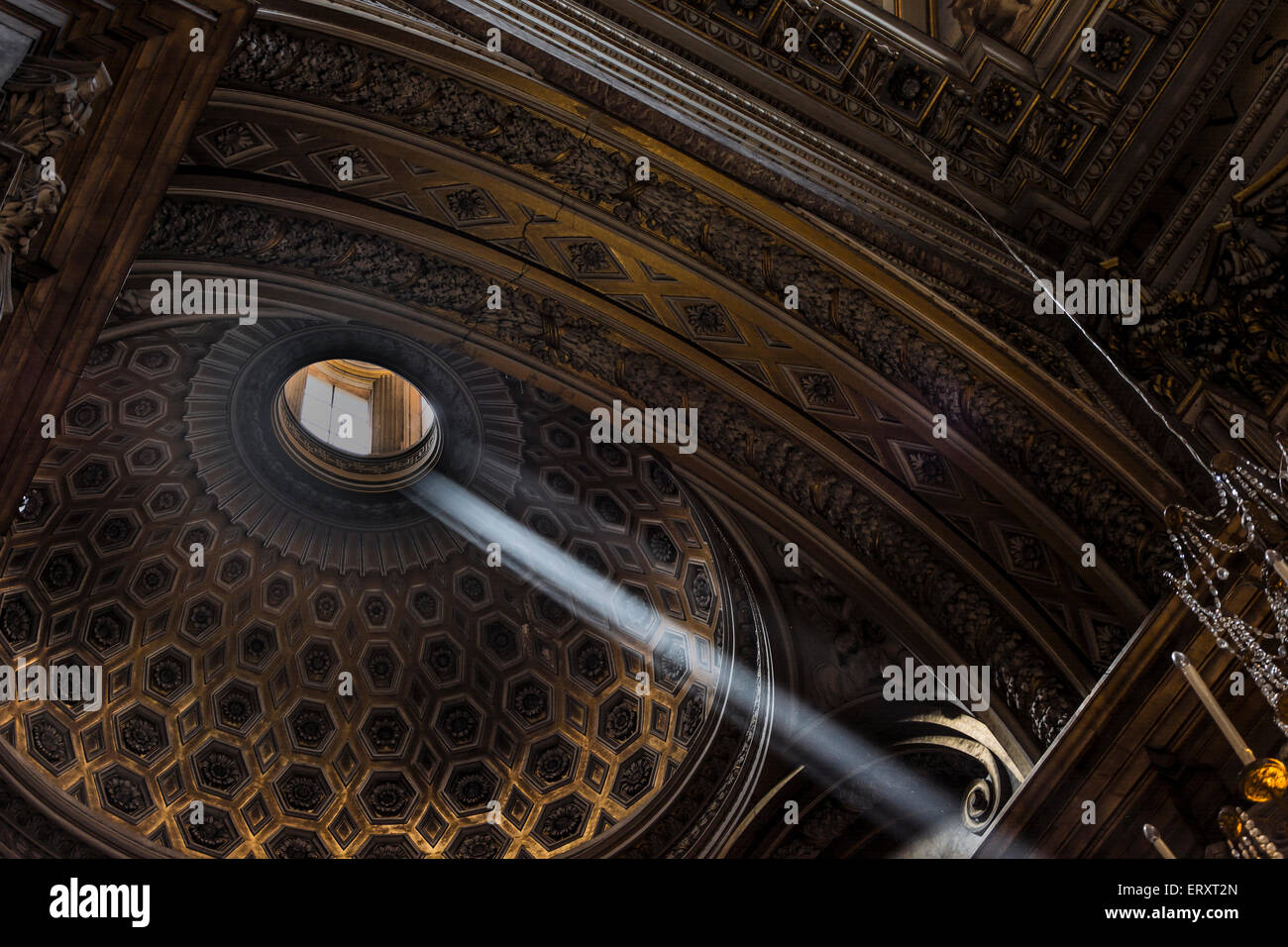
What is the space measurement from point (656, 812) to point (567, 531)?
3.45 m

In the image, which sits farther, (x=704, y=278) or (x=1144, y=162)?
(x=704, y=278)

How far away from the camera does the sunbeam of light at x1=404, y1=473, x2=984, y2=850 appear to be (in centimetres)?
1037

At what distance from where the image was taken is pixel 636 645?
1366cm

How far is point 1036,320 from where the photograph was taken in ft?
24.7

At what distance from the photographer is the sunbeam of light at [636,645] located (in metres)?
10.4

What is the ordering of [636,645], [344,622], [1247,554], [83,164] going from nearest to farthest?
1. [83,164]
2. [1247,554]
3. [636,645]
4. [344,622]

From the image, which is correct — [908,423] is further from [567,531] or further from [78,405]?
[78,405]

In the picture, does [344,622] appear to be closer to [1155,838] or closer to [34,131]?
[34,131]

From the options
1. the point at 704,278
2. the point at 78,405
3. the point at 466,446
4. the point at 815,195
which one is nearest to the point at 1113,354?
the point at 815,195

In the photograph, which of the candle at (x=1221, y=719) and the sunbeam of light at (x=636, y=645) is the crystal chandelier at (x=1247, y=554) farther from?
the sunbeam of light at (x=636, y=645)

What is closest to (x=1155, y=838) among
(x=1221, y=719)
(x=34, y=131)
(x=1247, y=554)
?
(x=1221, y=719)

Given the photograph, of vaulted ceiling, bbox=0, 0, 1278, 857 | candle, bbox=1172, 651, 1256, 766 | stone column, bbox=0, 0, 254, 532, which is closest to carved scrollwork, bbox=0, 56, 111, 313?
stone column, bbox=0, 0, 254, 532

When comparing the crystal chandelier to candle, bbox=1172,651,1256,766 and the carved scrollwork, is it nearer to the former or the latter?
candle, bbox=1172,651,1256,766
